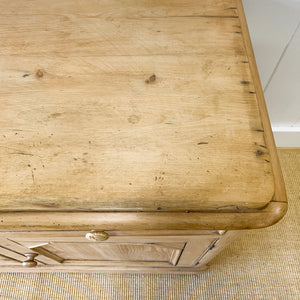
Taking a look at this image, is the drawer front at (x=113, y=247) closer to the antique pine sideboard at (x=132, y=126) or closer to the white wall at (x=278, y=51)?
the antique pine sideboard at (x=132, y=126)

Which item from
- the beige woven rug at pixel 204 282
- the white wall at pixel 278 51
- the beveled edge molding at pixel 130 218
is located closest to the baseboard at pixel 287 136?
the white wall at pixel 278 51

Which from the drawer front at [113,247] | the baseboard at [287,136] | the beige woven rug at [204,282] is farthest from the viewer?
the baseboard at [287,136]

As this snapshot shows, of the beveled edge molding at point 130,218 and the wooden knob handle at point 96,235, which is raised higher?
the beveled edge molding at point 130,218

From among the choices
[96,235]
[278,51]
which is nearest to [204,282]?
[96,235]

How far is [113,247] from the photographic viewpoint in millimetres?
565

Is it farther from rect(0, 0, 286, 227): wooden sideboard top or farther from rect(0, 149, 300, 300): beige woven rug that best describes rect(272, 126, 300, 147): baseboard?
rect(0, 0, 286, 227): wooden sideboard top

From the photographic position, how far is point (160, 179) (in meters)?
0.34

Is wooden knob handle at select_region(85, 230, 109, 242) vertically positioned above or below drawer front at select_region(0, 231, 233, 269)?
above

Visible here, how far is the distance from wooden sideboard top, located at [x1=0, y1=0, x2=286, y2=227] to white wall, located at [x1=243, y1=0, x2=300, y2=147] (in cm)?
15

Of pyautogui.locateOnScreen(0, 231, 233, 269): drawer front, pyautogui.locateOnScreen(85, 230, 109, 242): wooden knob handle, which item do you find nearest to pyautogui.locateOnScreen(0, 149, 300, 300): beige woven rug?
pyautogui.locateOnScreen(0, 231, 233, 269): drawer front

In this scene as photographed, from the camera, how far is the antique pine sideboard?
13.0 inches

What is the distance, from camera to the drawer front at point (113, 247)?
44 cm

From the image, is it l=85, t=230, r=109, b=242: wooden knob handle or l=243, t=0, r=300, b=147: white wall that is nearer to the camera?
l=85, t=230, r=109, b=242: wooden knob handle

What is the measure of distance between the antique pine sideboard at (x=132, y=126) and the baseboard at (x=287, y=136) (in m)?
0.61
